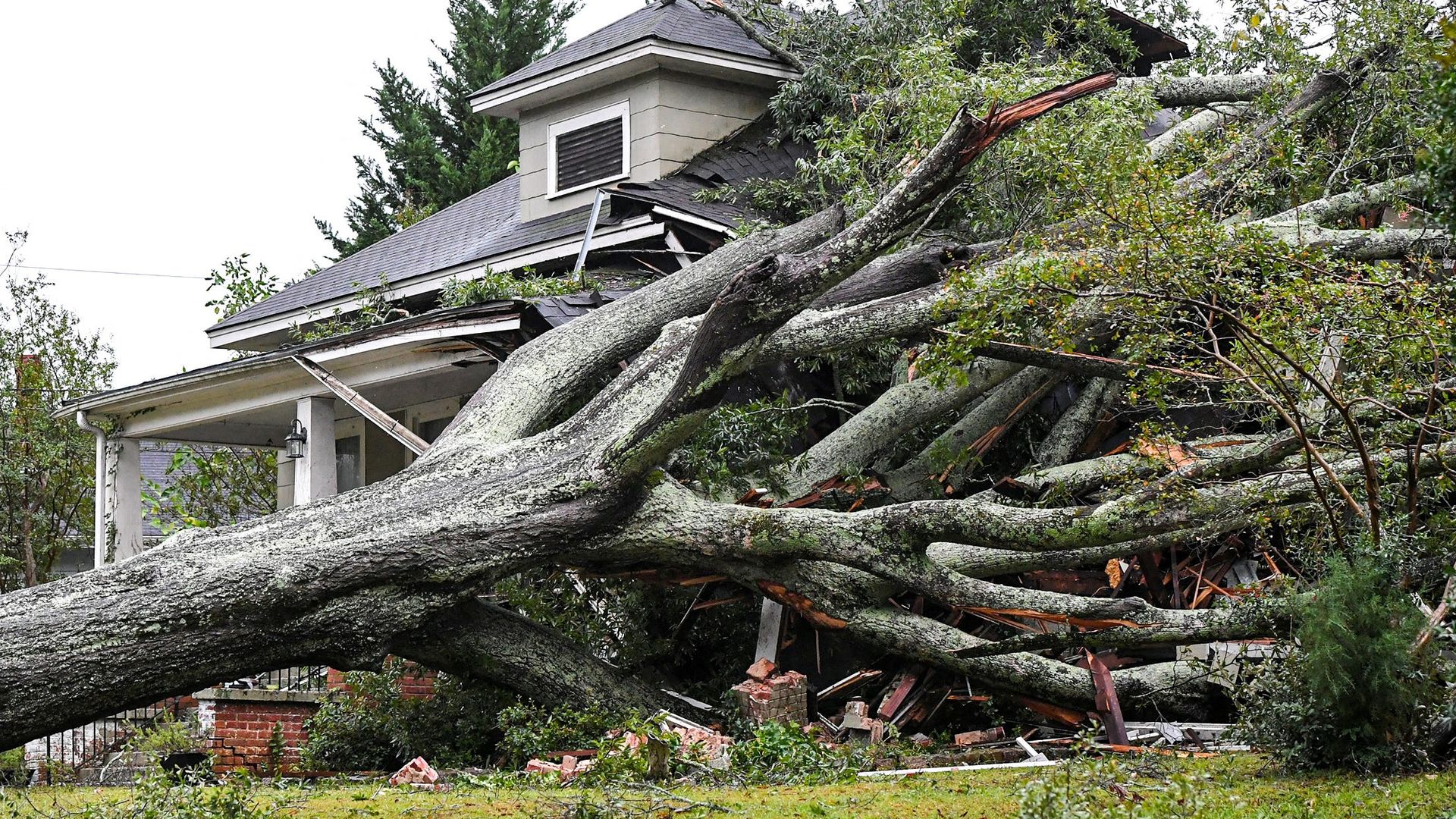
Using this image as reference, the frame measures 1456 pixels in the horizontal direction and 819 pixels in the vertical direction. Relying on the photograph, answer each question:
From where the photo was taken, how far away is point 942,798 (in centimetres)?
628

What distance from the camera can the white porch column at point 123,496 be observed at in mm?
13711

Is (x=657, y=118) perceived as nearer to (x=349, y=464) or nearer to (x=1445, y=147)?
(x=349, y=464)

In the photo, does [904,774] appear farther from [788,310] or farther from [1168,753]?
[788,310]

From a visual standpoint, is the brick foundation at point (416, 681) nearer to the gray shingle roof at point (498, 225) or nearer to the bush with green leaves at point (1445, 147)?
the gray shingle roof at point (498, 225)

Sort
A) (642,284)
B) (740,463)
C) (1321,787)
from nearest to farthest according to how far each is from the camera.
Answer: (1321,787) < (740,463) < (642,284)

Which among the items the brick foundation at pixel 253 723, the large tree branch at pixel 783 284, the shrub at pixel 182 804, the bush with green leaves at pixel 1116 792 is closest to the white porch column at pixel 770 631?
the large tree branch at pixel 783 284

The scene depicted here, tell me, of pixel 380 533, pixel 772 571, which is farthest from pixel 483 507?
pixel 772 571

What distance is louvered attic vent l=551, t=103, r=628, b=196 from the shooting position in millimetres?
14508

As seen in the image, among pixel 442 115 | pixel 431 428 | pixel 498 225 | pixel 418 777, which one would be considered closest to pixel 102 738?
pixel 418 777

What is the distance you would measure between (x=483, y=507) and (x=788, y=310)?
6.76 feet

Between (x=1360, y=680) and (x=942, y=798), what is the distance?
1904 mm

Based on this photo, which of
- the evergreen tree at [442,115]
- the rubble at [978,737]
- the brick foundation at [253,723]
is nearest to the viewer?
the rubble at [978,737]

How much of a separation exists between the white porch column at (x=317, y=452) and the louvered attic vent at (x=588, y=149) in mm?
3709

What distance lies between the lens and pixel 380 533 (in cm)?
743
